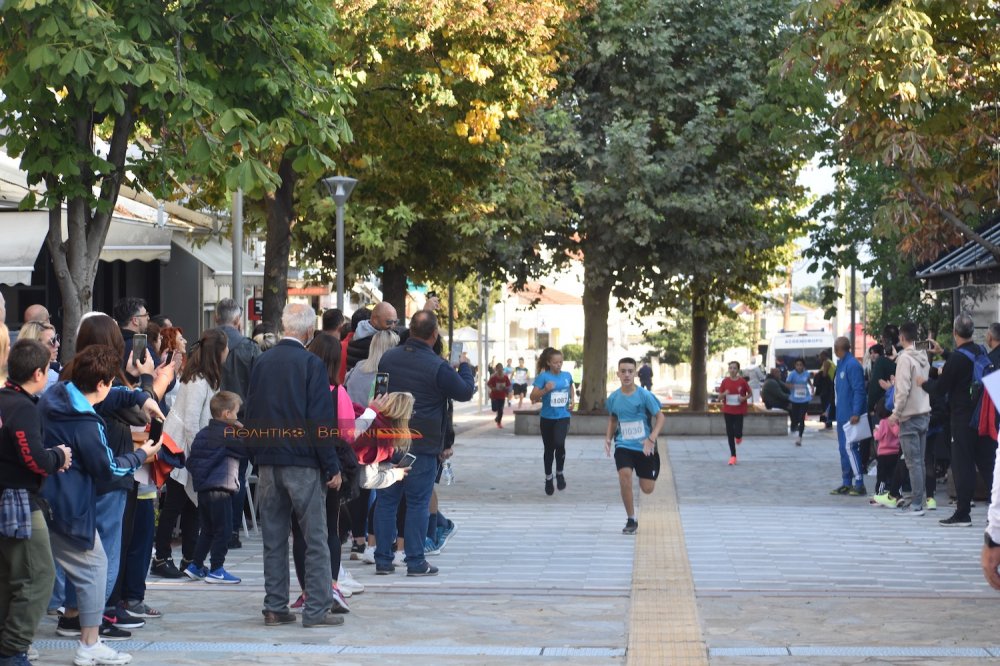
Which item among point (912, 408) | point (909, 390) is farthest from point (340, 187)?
point (912, 408)

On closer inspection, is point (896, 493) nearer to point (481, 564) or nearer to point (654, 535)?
point (654, 535)

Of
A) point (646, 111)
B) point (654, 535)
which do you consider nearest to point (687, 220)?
point (646, 111)

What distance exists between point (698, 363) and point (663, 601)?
31.1 m

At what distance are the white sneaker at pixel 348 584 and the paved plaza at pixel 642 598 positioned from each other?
0.12 meters

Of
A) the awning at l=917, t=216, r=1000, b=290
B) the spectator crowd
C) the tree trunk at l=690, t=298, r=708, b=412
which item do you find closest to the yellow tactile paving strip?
the spectator crowd

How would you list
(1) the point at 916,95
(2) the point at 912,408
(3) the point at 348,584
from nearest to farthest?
(3) the point at 348,584 < (1) the point at 916,95 < (2) the point at 912,408

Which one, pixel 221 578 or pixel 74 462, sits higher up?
pixel 74 462

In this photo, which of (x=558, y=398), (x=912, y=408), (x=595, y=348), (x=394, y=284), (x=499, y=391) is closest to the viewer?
(x=912, y=408)

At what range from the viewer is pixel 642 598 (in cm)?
1055

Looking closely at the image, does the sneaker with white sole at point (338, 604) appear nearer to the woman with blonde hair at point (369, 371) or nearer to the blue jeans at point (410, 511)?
the blue jeans at point (410, 511)

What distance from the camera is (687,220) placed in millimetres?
36531

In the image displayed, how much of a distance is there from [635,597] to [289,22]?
5698 millimetres

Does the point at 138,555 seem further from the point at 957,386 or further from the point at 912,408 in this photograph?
the point at 912,408

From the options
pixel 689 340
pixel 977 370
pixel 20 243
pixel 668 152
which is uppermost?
pixel 668 152
